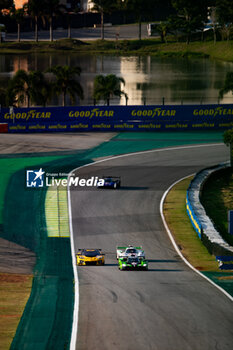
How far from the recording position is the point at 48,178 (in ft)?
191

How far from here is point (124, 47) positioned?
19112 centimetres

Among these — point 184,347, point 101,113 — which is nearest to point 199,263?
point 184,347

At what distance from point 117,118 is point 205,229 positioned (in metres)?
35.5

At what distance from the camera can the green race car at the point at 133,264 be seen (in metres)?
36.8

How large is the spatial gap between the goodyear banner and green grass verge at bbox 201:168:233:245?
621 inches

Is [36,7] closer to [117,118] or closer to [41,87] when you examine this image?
[41,87]

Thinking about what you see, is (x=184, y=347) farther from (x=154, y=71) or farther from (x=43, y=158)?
(x=154, y=71)

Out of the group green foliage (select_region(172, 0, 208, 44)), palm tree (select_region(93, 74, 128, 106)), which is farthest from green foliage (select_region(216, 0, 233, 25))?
palm tree (select_region(93, 74, 128, 106))

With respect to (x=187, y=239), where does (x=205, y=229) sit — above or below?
above

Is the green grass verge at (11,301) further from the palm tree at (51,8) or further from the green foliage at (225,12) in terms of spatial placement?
the palm tree at (51,8)

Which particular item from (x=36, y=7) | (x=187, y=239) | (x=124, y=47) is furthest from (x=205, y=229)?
(x=36, y=7)

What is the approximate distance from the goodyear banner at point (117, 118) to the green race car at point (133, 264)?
132 feet

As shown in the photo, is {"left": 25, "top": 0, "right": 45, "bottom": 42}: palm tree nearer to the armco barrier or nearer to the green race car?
the armco barrier

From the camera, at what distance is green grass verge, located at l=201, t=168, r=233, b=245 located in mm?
48594
